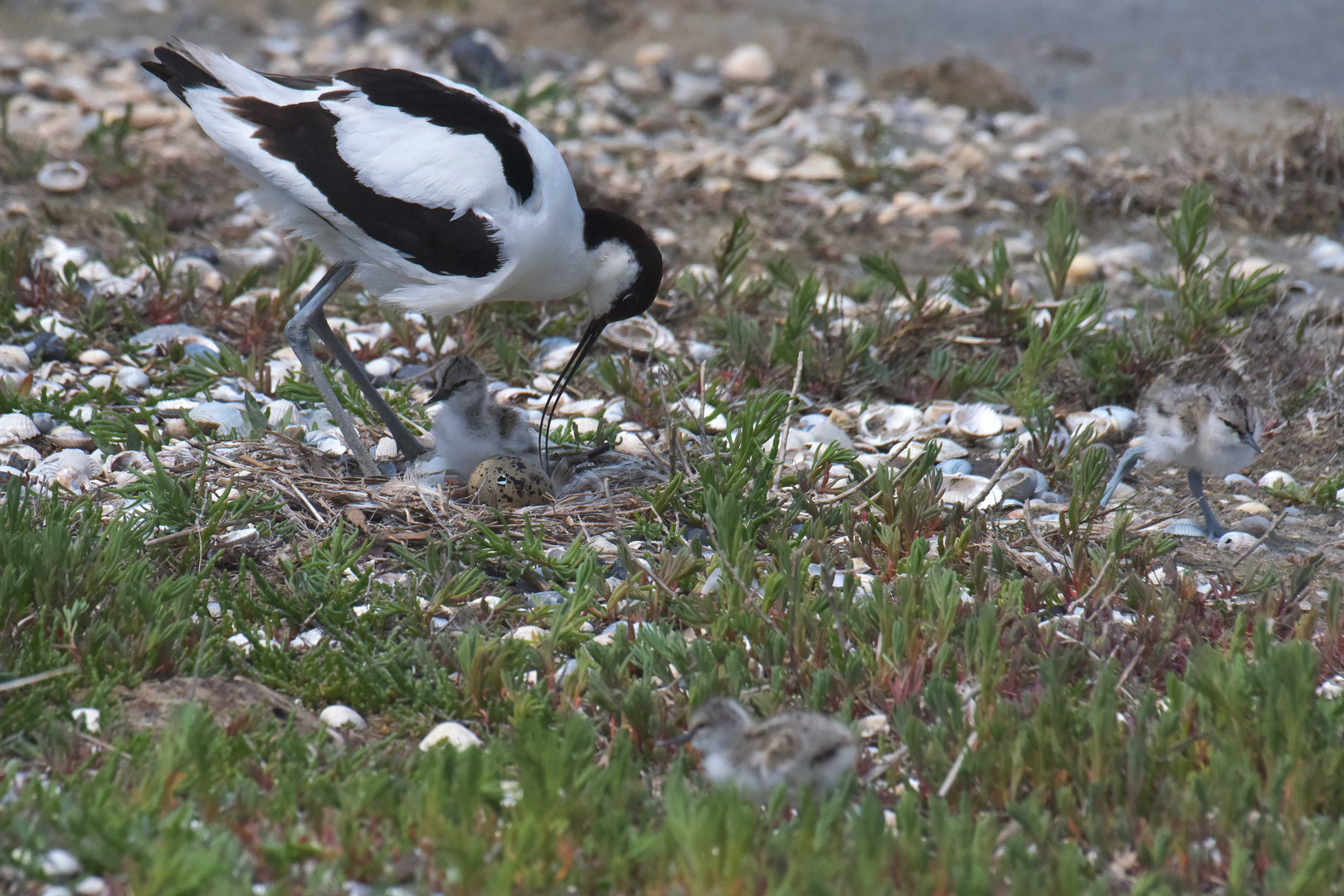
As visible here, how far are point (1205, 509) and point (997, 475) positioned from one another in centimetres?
93

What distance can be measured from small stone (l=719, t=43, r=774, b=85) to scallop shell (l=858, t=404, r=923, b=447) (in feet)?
20.0

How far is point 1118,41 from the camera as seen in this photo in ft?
41.6

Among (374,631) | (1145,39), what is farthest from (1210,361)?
(1145,39)

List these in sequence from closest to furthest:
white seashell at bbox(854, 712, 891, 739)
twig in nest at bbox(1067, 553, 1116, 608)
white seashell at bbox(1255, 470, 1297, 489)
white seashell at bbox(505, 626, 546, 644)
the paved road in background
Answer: white seashell at bbox(854, 712, 891, 739), white seashell at bbox(505, 626, 546, 644), twig in nest at bbox(1067, 553, 1116, 608), white seashell at bbox(1255, 470, 1297, 489), the paved road in background

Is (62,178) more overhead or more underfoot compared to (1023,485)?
more overhead

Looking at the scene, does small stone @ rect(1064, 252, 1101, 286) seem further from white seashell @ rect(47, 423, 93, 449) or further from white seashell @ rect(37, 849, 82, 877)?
white seashell @ rect(37, 849, 82, 877)

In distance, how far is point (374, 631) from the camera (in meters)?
3.70

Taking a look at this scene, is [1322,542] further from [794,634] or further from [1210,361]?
[794,634]

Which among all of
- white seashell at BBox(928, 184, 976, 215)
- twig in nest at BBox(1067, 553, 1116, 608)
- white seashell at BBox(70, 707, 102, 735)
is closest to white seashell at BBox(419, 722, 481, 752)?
white seashell at BBox(70, 707, 102, 735)

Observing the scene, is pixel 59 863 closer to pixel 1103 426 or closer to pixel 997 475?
pixel 997 475

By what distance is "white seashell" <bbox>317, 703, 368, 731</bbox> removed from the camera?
127 inches

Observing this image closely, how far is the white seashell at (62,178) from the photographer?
734 cm

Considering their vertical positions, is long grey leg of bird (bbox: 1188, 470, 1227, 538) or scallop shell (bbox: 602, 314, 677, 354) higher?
long grey leg of bird (bbox: 1188, 470, 1227, 538)

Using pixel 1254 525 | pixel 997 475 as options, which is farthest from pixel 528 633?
pixel 1254 525
